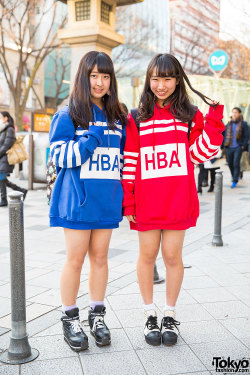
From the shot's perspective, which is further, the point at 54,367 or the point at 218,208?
the point at 218,208

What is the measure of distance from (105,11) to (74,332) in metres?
7.24

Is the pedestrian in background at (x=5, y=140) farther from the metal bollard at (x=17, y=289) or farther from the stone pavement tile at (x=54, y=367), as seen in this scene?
the stone pavement tile at (x=54, y=367)

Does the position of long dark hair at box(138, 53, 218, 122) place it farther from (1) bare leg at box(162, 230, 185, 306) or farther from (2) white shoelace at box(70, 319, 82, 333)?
(2) white shoelace at box(70, 319, 82, 333)

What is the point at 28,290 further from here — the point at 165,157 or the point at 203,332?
the point at 165,157

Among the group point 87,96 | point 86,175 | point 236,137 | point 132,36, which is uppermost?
point 132,36

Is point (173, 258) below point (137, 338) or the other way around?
the other way around

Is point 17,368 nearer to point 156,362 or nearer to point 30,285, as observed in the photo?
point 156,362

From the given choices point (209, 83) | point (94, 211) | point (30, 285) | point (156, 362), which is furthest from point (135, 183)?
point (209, 83)

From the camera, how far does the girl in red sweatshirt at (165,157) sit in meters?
2.61

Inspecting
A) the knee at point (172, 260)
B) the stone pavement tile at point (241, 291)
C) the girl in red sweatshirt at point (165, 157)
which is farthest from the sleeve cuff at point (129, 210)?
the stone pavement tile at point (241, 291)

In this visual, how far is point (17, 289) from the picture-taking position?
2451 millimetres

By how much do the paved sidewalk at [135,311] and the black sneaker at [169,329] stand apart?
5 cm

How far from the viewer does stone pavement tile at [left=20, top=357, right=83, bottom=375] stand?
92.0 inches

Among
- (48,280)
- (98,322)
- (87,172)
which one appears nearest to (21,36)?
(48,280)
